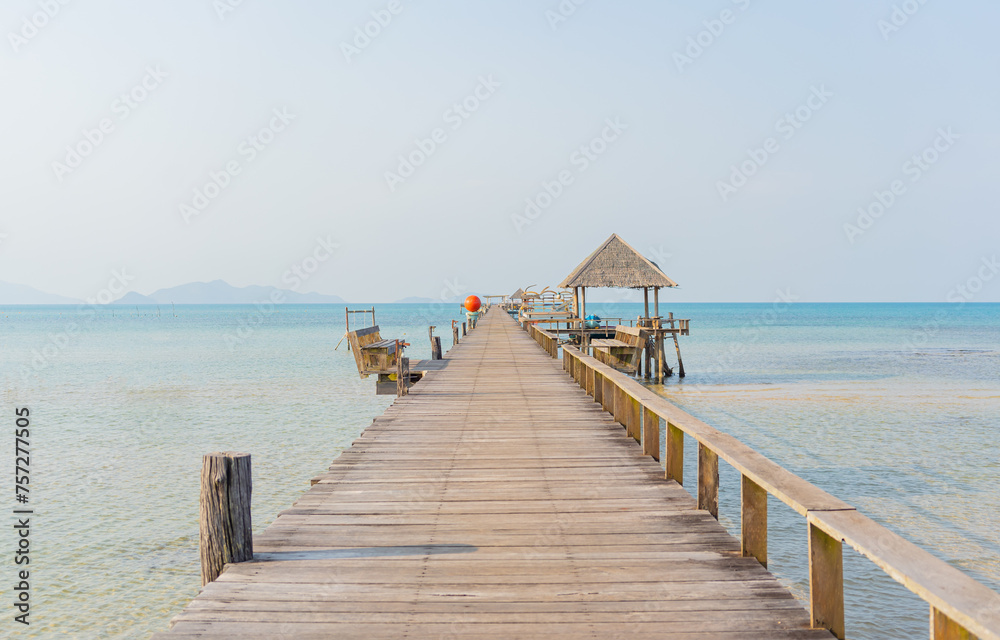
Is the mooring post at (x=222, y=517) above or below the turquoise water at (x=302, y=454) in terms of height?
above

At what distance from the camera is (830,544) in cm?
304

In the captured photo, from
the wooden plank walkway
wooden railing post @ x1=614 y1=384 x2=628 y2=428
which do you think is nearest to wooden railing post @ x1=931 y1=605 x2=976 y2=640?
the wooden plank walkway

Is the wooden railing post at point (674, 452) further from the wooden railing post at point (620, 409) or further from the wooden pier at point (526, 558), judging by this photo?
the wooden railing post at point (620, 409)

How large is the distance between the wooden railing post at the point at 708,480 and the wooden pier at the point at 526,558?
0.04ft

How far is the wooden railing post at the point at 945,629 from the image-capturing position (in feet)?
6.88

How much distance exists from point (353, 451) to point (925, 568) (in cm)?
566

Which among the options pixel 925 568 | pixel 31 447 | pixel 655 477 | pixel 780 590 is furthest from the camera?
pixel 31 447

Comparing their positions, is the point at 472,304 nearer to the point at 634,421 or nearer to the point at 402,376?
the point at 402,376

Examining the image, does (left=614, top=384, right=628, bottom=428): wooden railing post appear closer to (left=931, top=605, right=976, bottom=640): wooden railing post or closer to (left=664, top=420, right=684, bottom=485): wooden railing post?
(left=664, top=420, right=684, bottom=485): wooden railing post

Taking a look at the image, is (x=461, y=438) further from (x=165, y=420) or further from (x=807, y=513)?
(x=165, y=420)

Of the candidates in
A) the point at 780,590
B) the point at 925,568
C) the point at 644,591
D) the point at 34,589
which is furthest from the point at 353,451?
the point at 925,568

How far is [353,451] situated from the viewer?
706 centimetres

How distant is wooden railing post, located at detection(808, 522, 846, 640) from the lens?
3.04 meters

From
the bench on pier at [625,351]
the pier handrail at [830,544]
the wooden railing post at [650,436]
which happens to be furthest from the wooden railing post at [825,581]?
the bench on pier at [625,351]
